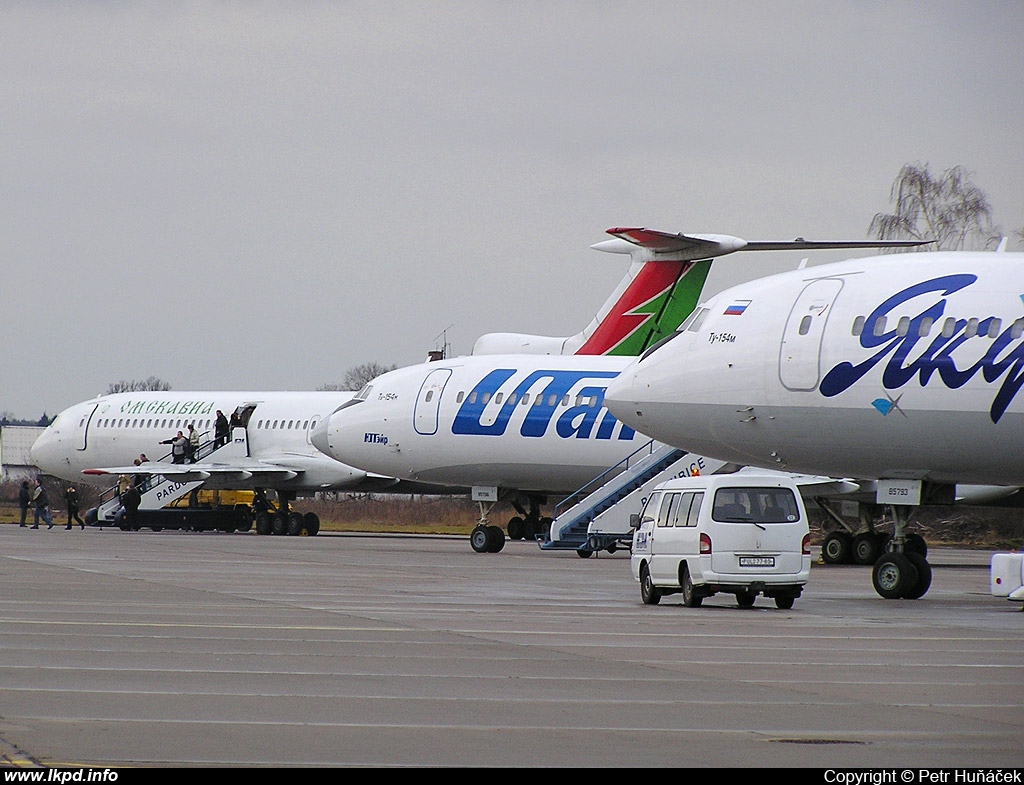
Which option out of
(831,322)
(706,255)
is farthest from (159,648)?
(706,255)

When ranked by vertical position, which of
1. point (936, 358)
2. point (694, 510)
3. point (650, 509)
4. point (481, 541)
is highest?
point (936, 358)

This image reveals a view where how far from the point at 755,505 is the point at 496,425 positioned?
1683 centimetres

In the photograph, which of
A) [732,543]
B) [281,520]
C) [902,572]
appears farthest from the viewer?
[281,520]

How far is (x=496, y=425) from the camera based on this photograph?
3656cm

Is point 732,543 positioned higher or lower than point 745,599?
higher

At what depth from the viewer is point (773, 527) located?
19.7 m

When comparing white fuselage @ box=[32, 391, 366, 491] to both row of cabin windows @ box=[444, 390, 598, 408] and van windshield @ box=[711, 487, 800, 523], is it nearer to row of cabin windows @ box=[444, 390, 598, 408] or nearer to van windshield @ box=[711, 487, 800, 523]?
row of cabin windows @ box=[444, 390, 598, 408]

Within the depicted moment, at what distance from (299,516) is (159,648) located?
38322 millimetres

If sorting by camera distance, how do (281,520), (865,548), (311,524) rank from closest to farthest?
(865,548)
(311,524)
(281,520)

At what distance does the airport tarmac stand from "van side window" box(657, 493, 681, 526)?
4.13 ft

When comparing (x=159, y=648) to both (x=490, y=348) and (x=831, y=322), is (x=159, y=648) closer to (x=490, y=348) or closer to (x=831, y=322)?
(x=831, y=322)

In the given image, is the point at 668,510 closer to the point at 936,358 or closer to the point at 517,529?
the point at 936,358

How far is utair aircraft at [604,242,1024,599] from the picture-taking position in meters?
21.0

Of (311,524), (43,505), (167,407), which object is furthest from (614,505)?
(43,505)
